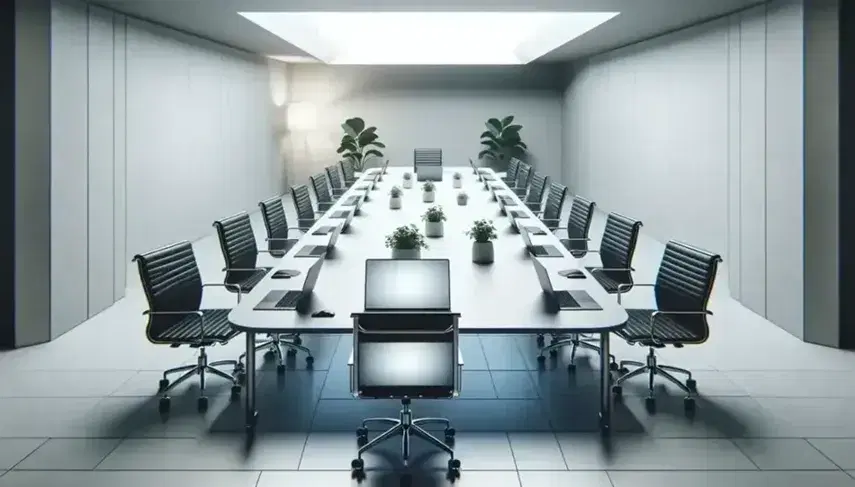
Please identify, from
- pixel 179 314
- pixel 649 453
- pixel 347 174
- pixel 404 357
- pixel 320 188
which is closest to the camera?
pixel 404 357

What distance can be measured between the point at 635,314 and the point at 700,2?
11.7 ft

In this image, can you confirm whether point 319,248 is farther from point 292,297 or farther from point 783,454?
point 783,454

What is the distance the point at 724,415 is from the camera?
166 inches

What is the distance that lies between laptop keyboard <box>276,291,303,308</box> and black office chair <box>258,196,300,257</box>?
2.17m

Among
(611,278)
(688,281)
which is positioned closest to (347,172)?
(611,278)

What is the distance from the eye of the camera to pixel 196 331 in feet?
14.1

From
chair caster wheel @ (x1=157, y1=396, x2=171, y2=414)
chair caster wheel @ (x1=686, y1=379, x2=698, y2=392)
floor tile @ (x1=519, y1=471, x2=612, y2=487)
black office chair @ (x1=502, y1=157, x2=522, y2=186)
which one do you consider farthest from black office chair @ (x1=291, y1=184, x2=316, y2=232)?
black office chair @ (x1=502, y1=157, x2=522, y2=186)

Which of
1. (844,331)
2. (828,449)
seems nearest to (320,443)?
(828,449)

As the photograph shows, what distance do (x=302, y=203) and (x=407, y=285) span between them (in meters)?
4.27

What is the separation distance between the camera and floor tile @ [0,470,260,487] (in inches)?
133

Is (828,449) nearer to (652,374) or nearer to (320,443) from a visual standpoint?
(652,374)

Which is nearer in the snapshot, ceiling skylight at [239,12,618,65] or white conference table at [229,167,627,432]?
white conference table at [229,167,627,432]

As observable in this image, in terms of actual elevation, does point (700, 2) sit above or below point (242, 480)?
above

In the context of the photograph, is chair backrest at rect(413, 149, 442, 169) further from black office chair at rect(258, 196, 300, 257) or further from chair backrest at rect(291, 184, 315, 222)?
black office chair at rect(258, 196, 300, 257)
